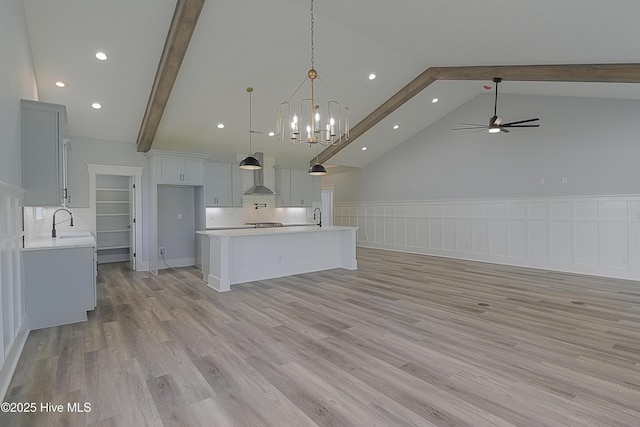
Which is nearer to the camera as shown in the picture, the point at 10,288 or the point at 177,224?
the point at 10,288

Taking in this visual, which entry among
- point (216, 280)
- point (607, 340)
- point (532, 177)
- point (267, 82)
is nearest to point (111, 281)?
point (216, 280)

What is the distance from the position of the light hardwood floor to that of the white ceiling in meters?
3.24

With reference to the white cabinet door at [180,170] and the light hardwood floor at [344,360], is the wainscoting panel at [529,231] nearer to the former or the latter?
the light hardwood floor at [344,360]

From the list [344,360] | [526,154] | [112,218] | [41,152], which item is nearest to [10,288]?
[41,152]

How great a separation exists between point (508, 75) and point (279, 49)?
12.5 ft

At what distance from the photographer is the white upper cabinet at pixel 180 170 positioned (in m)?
6.59

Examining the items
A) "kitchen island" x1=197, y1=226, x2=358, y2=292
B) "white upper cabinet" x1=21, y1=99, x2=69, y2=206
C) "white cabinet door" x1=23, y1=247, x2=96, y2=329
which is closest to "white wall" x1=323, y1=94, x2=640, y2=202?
"kitchen island" x1=197, y1=226, x2=358, y2=292

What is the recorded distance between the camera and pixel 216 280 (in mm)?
5273

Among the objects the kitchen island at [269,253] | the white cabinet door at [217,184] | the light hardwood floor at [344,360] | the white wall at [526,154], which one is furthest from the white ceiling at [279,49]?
the light hardwood floor at [344,360]

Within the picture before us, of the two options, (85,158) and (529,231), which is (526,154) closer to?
(529,231)

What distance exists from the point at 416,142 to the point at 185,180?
20.3ft

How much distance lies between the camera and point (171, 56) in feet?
14.4

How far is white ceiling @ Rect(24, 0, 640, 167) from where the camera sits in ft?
12.3

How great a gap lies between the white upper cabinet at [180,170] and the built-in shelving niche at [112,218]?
1.93m
